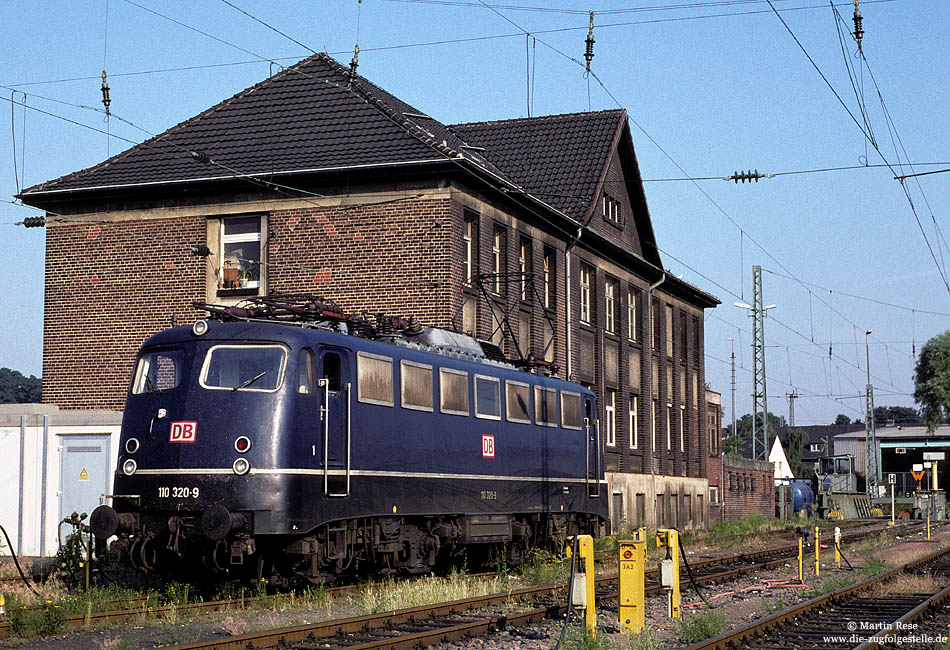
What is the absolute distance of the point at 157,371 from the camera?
16.2m

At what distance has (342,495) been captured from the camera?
16078 mm

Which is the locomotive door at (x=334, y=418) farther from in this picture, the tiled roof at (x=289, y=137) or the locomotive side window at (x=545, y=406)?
the tiled roof at (x=289, y=137)

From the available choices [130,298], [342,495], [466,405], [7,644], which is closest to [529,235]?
[130,298]

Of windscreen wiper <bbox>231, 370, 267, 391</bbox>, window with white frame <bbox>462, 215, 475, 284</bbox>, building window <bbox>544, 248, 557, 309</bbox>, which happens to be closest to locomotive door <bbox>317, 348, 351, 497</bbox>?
windscreen wiper <bbox>231, 370, 267, 391</bbox>

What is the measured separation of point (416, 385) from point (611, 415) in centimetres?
1865

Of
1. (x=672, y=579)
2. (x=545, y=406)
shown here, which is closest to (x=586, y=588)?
(x=672, y=579)

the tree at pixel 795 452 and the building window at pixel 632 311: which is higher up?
the building window at pixel 632 311

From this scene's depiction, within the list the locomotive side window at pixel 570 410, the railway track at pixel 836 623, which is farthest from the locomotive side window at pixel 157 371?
the locomotive side window at pixel 570 410

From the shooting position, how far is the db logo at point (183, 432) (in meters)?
15.3

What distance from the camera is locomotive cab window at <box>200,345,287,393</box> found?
15508 mm

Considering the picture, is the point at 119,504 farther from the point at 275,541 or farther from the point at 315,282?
the point at 315,282

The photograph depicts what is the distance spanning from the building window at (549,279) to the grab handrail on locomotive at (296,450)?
11.8 m

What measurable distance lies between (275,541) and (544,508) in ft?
24.9

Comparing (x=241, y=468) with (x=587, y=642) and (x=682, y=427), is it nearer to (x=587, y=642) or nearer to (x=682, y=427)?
(x=587, y=642)
